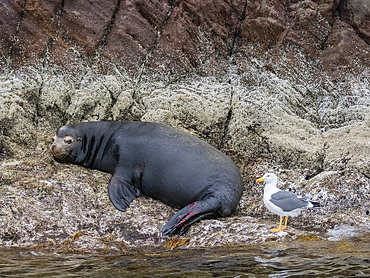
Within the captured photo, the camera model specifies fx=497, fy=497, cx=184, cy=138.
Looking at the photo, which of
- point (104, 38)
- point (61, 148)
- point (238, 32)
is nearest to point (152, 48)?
point (104, 38)

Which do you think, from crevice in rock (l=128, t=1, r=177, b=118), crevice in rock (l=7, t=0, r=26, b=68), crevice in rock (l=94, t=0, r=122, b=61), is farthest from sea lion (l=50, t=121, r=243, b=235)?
crevice in rock (l=7, t=0, r=26, b=68)

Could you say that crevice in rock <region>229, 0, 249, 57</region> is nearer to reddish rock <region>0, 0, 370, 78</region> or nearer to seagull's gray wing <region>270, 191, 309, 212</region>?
reddish rock <region>0, 0, 370, 78</region>

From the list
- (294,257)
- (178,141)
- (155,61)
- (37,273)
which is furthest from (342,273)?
(155,61)

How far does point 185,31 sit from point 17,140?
108 inches

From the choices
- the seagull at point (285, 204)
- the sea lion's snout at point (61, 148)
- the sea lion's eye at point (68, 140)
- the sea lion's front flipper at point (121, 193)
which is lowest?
the sea lion's front flipper at point (121, 193)

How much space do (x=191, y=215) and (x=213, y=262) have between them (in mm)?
1304

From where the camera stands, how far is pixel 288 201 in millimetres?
4664

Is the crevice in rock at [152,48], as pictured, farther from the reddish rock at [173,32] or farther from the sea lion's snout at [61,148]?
the sea lion's snout at [61,148]

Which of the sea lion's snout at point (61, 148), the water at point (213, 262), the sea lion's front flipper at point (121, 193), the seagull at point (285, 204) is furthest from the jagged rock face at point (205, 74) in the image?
the water at point (213, 262)

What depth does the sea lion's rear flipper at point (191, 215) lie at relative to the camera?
4848 millimetres

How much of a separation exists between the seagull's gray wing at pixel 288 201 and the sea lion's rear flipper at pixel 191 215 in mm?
701

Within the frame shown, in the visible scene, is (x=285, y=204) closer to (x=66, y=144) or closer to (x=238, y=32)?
(x=66, y=144)

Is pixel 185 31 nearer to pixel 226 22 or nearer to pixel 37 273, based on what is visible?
pixel 226 22

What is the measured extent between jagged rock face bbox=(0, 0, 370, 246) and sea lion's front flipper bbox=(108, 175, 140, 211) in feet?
2.31
